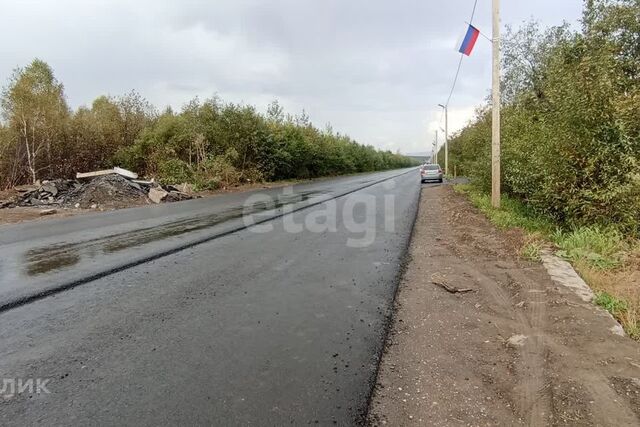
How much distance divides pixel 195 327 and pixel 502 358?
2.96m

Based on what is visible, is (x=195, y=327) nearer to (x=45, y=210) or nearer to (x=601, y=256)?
(x=601, y=256)

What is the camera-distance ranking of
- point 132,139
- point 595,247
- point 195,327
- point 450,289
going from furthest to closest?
1. point 132,139
2. point 595,247
3. point 450,289
4. point 195,327

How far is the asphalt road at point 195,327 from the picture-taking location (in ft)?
9.48

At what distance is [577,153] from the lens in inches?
317

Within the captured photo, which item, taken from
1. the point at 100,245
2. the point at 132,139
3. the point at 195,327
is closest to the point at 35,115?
the point at 132,139

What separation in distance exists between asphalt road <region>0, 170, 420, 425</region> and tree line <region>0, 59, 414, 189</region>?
16296 millimetres

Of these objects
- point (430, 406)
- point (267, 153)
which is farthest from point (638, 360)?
point (267, 153)

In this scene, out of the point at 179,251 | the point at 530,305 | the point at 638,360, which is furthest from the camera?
Result: the point at 179,251

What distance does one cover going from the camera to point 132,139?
27984mm

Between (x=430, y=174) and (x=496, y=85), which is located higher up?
(x=496, y=85)

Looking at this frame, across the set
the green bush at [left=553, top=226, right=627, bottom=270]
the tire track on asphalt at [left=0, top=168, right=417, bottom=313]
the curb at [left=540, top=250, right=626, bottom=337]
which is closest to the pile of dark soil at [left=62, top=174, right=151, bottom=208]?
the tire track on asphalt at [left=0, top=168, right=417, bottom=313]

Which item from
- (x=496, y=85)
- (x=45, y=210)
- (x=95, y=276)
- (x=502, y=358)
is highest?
(x=496, y=85)

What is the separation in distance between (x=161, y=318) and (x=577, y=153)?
7.99 meters

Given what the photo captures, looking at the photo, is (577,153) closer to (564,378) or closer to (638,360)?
(638,360)
